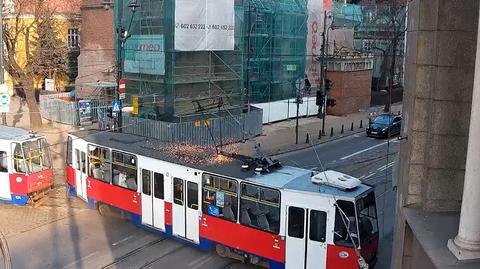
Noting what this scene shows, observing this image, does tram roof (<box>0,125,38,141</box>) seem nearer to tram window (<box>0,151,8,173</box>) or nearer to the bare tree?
tram window (<box>0,151,8,173</box>)

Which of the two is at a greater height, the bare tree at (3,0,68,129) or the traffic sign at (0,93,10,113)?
the bare tree at (3,0,68,129)

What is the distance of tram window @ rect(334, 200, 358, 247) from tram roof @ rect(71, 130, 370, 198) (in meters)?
0.23

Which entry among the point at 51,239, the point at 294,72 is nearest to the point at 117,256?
the point at 51,239

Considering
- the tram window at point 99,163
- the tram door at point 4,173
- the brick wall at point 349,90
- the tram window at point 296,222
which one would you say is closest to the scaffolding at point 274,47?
the brick wall at point 349,90

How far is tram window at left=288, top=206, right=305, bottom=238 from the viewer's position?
12273mm

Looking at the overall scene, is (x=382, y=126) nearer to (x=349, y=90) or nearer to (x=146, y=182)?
(x=349, y=90)

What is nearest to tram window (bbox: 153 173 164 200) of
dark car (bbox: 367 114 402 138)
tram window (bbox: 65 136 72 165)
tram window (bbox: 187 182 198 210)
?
tram window (bbox: 187 182 198 210)

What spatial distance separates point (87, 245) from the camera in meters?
15.2

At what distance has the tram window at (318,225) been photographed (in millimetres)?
12039

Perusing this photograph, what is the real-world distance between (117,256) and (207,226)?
8.21 ft

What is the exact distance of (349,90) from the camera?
149 ft

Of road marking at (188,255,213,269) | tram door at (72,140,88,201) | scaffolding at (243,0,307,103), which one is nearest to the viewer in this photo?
road marking at (188,255,213,269)

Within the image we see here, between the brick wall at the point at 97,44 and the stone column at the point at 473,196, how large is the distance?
3967 centimetres

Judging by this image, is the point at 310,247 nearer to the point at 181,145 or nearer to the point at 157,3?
the point at 181,145
